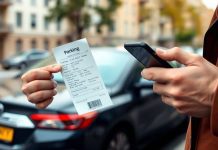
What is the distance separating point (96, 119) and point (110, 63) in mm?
1133

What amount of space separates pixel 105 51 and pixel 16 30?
1434 inches

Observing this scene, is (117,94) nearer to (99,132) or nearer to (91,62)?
(99,132)

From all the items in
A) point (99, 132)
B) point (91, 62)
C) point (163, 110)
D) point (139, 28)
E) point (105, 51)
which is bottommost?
point (139, 28)

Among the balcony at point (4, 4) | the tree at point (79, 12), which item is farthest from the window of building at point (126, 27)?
the balcony at point (4, 4)

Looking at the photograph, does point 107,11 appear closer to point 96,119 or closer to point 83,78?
point 96,119

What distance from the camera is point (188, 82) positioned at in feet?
3.59

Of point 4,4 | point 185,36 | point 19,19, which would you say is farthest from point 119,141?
point 185,36

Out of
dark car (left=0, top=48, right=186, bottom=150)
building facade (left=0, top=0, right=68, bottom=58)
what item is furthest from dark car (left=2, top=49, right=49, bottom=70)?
dark car (left=0, top=48, right=186, bottom=150)

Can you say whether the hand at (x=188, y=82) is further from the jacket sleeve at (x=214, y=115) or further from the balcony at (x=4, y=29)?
the balcony at (x=4, y=29)

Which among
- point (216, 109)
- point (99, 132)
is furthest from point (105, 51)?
point (216, 109)

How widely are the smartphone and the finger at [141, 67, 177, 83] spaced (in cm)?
2

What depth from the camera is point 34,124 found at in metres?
3.83

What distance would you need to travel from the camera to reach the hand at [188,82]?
3.60 ft

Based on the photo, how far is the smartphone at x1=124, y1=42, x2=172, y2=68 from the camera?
1.14 m
